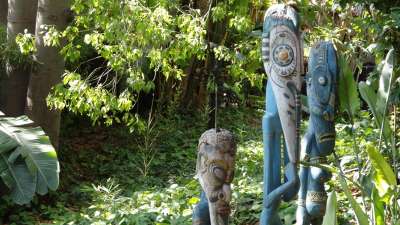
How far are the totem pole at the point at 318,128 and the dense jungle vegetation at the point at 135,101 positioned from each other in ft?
0.38

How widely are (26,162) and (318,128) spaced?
2.98 metres

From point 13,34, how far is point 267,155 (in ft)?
15.0

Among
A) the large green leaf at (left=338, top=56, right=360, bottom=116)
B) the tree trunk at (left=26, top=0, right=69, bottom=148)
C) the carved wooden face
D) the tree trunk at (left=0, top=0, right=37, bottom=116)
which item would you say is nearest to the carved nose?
the carved wooden face

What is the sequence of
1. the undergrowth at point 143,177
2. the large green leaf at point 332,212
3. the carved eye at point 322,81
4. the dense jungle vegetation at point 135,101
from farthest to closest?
the undergrowth at point 143,177 < the dense jungle vegetation at point 135,101 < the carved eye at point 322,81 < the large green leaf at point 332,212

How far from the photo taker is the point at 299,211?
4.12 metres

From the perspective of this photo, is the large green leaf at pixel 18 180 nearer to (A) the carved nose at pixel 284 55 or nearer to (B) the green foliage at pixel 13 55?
(B) the green foliage at pixel 13 55

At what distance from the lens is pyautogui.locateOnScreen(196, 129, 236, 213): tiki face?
11.6 ft

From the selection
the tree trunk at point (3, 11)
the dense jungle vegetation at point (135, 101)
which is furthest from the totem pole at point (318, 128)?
the tree trunk at point (3, 11)

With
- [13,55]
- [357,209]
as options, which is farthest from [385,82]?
[13,55]

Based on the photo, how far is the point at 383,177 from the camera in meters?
3.24

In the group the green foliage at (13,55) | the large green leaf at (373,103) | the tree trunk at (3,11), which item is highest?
the tree trunk at (3,11)

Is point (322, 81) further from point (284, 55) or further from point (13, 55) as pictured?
point (13, 55)

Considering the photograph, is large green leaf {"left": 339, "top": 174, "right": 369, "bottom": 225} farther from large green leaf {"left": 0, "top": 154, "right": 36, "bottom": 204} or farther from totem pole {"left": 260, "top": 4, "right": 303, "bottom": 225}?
large green leaf {"left": 0, "top": 154, "right": 36, "bottom": 204}

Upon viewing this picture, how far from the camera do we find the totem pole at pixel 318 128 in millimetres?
3840
